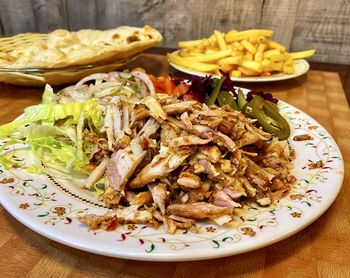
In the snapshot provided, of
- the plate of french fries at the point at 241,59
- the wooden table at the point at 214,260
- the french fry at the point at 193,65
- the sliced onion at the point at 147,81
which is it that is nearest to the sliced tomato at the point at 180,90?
the sliced onion at the point at 147,81

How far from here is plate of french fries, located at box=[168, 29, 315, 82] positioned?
2846 millimetres

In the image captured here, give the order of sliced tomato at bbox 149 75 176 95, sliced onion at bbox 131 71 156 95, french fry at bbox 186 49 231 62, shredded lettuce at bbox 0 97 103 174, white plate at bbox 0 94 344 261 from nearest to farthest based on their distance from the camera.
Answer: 1. white plate at bbox 0 94 344 261
2. shredded lettuce at bbox 0 97 103 174
3. sliced onion at bbox 131 71 156 95
4. sliced tomato at bbox 149 75 176 95
5. french fry at bbox 186 49 231 62

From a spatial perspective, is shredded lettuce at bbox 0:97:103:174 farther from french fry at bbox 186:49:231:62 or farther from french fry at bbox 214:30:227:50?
french fry at bbox 214:30:227:50

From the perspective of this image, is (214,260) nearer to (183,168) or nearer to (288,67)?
(183,168)

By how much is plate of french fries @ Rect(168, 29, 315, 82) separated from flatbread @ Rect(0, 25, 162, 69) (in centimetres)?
37

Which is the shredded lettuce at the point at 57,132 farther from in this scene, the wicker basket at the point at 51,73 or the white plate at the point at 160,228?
the wicker basket at the point at 51,73

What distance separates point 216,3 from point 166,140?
3.18m

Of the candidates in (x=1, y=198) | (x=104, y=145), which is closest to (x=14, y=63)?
(x=104, y=145)

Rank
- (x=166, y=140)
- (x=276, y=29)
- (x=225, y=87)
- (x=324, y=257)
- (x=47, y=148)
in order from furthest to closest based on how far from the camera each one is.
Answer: (x=276, y=29), (x=225, y=87), (x=47, y=148), (x=166, y=140), (x=324, y=257)

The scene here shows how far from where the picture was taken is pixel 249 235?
1112 millimetres

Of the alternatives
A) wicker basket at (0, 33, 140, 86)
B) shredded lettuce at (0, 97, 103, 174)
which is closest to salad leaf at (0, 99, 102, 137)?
shredded lettuce at (0, 97, 103, 174)

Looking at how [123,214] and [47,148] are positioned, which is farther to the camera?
[47,148]

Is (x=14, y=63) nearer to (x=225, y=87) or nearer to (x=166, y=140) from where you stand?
(x=225, y=87)

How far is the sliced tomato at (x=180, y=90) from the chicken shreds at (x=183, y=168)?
0.69 meters
